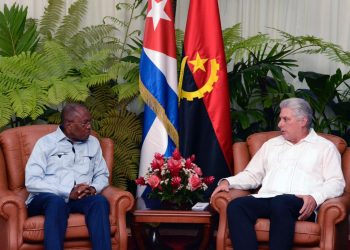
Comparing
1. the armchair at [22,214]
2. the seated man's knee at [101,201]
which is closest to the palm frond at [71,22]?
the armchair at [22,214]

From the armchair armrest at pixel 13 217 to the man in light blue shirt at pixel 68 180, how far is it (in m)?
0.15

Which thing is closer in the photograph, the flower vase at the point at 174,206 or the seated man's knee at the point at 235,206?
the seated man's knee at the point at 235,206

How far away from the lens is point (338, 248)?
4.43 metres

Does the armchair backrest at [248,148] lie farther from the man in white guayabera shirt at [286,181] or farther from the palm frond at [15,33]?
the palm frond at [15,33]

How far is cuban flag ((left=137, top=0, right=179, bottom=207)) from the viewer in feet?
17.5

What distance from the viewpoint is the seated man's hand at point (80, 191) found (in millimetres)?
4516

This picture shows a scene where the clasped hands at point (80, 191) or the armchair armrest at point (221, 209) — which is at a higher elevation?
the clasped hands at point (80, 191)

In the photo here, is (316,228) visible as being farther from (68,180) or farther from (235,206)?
(68,180)

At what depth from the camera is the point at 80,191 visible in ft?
14.8

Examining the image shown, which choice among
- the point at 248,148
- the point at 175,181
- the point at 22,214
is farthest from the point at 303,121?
the point at 22,214

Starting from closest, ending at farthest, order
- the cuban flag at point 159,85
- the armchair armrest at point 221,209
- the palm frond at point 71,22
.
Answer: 1. the armchair armrest at point 221,209
2. the cuban flag at point 159,85
3. the palm frond at point 71,22

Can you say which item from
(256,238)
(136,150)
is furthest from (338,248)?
(136,150)

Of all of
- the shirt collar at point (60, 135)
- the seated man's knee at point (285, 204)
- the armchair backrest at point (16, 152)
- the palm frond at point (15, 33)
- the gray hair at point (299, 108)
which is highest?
the palm frond at point (15, 33)

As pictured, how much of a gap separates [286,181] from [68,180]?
134 cm
